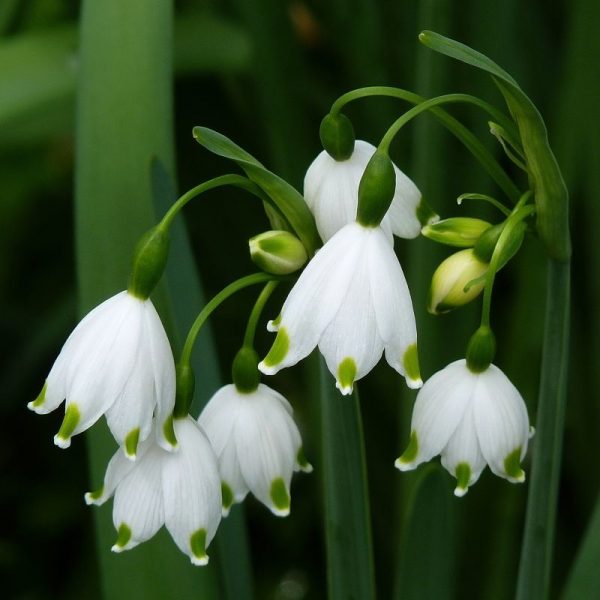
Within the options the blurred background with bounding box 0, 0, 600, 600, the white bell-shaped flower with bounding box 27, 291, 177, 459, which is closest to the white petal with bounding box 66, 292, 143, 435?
the white bell-shaped flower with bounding box 27, 291, 177, 459

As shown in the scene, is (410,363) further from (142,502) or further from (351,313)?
(142,502)

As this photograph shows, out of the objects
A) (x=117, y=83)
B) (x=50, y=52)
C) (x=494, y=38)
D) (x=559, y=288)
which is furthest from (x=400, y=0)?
(x=559, y=288)

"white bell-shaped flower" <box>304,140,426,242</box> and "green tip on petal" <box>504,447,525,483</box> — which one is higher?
"white bell-shaped flower" <box>304,140,426,242</box>

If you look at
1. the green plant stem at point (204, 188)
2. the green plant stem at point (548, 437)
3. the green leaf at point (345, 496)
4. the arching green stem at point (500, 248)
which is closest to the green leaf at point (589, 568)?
the green plant stem at point (548, 437)

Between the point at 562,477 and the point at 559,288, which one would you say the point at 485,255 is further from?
the point at 562,477

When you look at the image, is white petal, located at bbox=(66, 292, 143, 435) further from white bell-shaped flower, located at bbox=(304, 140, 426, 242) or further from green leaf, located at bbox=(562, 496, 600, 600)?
green leaf, located at bbox=(562, 496, 600, 600)
